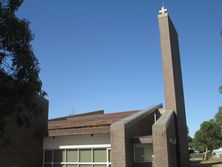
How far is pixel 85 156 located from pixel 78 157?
0.60 meters

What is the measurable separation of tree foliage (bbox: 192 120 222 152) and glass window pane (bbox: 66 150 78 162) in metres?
35.1

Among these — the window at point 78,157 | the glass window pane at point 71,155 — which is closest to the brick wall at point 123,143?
the window at point 78,157

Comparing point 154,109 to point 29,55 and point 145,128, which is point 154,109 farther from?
point 29,55

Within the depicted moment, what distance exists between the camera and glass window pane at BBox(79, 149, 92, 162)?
72.5 feet

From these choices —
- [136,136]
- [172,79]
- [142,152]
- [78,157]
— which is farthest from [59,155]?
[172,79]

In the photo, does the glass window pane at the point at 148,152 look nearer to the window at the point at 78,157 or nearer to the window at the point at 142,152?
the window at the point at 142,152

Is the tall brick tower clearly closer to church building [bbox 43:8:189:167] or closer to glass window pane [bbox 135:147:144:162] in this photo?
church building [bbox 43:8:189:167]

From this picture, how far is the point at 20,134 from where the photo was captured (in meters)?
22.6

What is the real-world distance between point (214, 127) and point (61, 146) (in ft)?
117

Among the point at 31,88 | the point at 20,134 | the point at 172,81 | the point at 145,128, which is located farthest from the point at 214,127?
the point at 31,88

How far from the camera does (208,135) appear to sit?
2095 inches

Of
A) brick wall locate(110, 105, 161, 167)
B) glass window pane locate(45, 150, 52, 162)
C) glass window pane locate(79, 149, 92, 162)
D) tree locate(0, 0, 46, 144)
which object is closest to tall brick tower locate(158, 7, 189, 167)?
brick wall locate(110, 105, 161, 167)

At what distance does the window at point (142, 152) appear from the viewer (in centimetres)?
1958

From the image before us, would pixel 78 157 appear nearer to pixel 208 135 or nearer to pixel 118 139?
pixel 118 139
